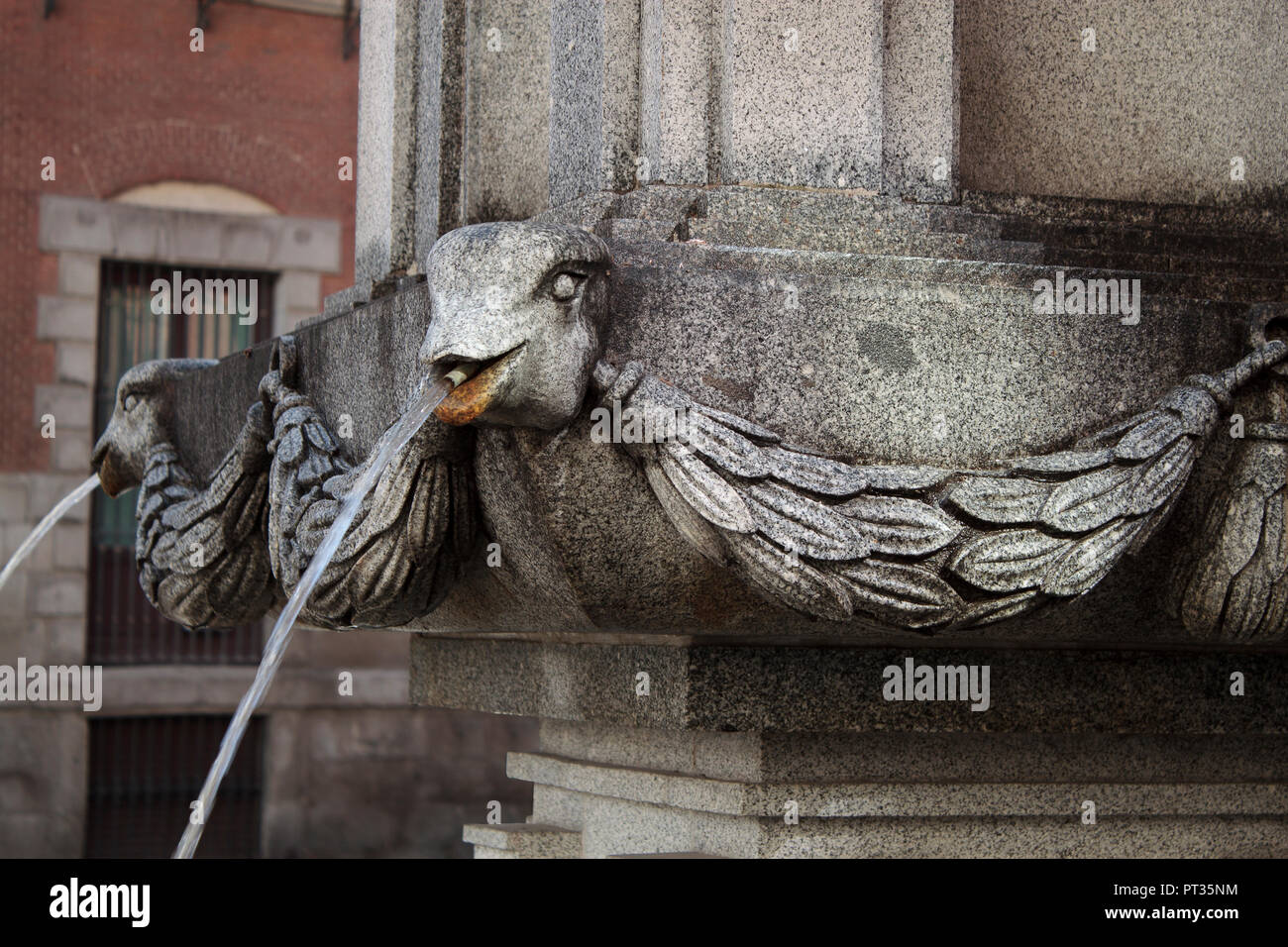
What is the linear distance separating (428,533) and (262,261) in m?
11.3

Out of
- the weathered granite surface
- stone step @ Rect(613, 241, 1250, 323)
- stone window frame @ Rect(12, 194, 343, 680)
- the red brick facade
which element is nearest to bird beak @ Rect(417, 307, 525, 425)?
the weathered granite surface

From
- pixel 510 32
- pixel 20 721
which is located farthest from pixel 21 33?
pixel 510 32

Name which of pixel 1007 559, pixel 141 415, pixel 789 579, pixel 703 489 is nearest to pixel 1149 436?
pixel 1007 559

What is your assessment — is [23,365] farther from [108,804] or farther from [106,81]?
[108,804]

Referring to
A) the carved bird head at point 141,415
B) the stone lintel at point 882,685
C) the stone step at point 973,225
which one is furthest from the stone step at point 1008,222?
the carved bird head at point 141,415

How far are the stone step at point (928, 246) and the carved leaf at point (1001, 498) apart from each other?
52 cm

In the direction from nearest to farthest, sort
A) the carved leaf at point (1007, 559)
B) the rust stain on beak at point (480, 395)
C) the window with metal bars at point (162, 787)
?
1. the rust stain on beak at point (480, 395)
2. the carved leaf at point (1007, 559)
3. the window with metal bars at point (162, 787)

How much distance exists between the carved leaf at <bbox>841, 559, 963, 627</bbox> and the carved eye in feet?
2.24

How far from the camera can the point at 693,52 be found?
11.8ft

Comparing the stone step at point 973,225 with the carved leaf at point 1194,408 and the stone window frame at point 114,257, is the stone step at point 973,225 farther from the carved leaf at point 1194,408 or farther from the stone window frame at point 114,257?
the stone window frame at point 114,257

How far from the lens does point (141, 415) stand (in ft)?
16.7

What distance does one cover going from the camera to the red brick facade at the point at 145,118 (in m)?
13.4

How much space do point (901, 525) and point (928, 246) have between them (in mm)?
681

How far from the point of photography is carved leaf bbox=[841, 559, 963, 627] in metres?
3.11
